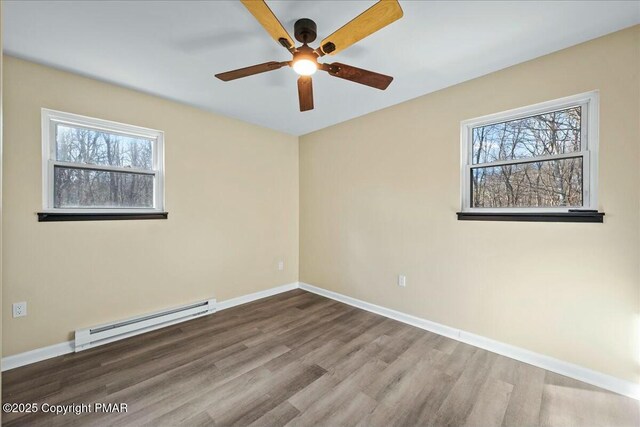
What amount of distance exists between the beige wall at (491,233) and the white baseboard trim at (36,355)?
2.78m

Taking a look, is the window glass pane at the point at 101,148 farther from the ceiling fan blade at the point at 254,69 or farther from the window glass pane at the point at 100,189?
the ceiling fan blade at the point at 254,69

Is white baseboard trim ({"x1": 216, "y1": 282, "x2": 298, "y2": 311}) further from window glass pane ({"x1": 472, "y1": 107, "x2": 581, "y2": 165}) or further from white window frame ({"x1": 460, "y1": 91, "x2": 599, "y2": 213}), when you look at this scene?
window glass pane ({"x1": 472, "y1": 107, "x2": 581, "y2": 165})

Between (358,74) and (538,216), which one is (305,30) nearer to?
(358,74)

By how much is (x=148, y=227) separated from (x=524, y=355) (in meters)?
3.70

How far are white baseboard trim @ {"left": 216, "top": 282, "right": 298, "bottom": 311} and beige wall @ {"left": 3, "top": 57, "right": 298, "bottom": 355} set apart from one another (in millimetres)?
73

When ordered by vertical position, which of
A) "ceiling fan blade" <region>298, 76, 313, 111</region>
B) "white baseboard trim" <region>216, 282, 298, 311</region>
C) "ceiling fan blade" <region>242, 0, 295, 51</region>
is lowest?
"white baseboard trim" <region>216, 282, 298, 311</region>

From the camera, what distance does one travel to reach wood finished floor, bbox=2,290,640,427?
1.88 m

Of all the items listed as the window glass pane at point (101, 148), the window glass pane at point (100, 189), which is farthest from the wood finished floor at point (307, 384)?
the window glass pane at point (101, 148)

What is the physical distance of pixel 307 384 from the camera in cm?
217

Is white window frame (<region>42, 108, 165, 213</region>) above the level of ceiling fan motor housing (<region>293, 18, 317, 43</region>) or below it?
below

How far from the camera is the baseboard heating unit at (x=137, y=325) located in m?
2.59

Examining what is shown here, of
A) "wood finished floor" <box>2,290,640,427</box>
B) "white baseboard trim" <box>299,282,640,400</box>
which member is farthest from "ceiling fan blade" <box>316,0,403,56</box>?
"white baseboard trim" <box>299,282,640,400</box>

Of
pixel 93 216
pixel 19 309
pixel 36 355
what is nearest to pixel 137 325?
pixel 36 355

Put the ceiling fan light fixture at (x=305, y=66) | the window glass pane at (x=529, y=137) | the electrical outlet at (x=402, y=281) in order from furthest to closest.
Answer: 1. the electrical outlet at (x=402, y=281)
2. the window glass pane at (x=529, y=137)
3. the ceiling fan light fixture at (x=305, y=66)
